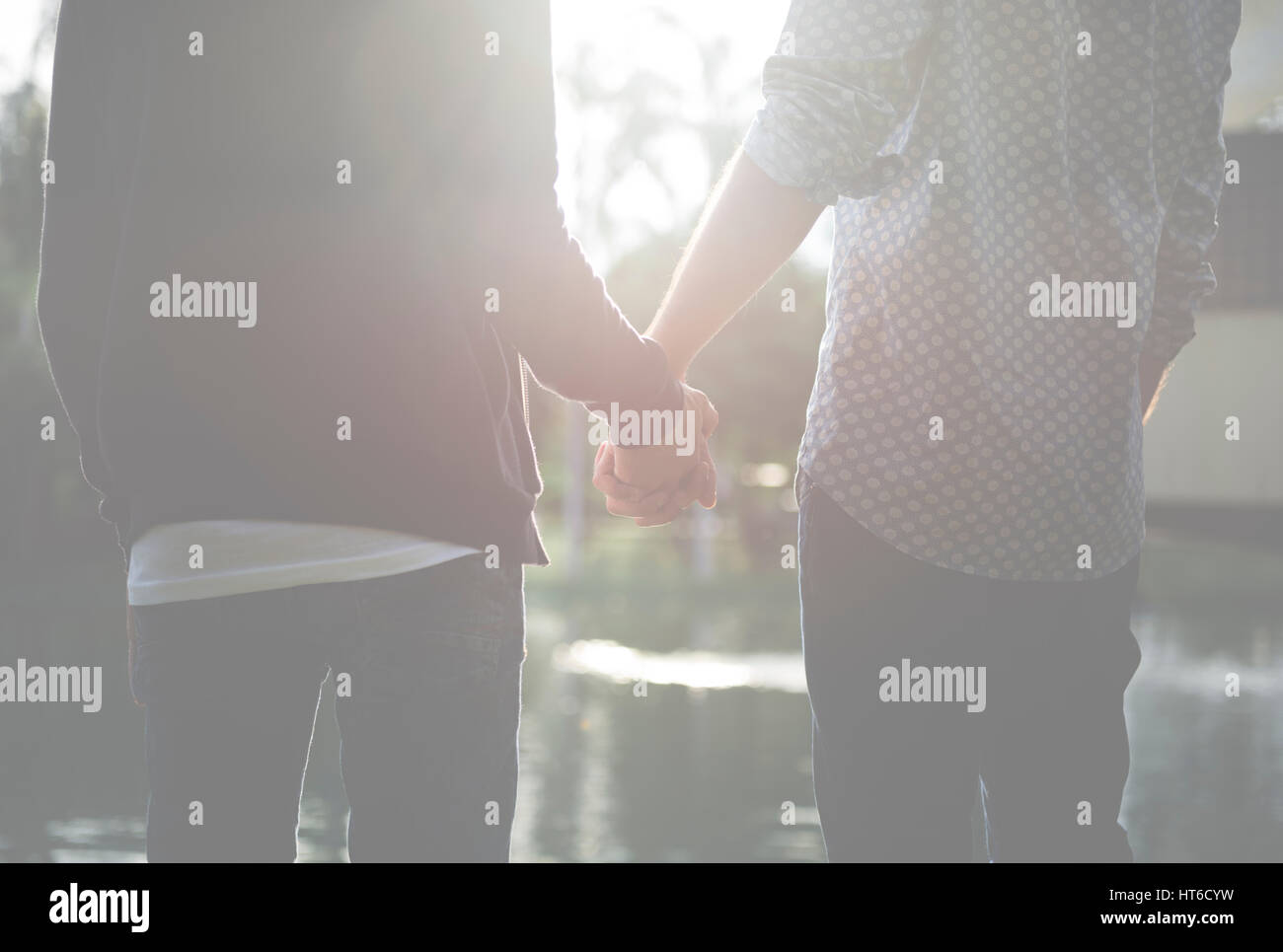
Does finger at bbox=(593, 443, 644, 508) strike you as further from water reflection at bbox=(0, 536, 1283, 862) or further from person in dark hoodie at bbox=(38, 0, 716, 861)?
water reflection at bbox=(0, 536, 1283, 862)

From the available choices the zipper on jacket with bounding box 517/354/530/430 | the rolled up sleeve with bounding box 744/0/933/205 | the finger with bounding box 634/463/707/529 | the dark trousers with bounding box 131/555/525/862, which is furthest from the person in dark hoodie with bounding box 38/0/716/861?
the finger with bounding box 634/463/707/529

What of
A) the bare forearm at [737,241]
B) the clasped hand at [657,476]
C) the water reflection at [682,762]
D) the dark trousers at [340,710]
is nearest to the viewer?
the dark trousers at [340,710]

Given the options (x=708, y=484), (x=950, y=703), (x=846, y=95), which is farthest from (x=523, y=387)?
(x=950, y=703)

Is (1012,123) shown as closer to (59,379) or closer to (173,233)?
(173,233)

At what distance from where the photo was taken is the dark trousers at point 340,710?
148cm

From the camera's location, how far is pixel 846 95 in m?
1.53

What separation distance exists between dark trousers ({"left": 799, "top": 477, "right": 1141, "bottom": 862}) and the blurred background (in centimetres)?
61

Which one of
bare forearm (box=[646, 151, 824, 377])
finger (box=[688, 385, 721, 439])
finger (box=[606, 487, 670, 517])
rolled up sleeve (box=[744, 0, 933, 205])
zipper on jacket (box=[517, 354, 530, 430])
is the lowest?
finger (box=[606, 487, 670, 517])

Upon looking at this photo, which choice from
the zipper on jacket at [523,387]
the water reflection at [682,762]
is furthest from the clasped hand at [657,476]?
the water reflection at [682,762]

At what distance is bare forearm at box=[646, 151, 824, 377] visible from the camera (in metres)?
1.62

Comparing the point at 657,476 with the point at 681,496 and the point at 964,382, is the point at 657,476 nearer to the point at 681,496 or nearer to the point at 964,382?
the point at 681,496

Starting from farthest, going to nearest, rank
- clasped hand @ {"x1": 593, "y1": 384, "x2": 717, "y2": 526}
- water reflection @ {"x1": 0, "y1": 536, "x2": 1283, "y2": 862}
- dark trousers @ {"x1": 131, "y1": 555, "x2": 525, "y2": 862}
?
A: water reflection @ {"x1": 0, "y1": 536, "x2": 1283, "y2": 862} < clasped hand @ {"x1": 593, "y1": 384, "x2": 717, "y2": 526} < dark trousers @ {"x1": 131, "y1": 555, "x2": 525, "y2": 862}

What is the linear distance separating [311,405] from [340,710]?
0.34 meters

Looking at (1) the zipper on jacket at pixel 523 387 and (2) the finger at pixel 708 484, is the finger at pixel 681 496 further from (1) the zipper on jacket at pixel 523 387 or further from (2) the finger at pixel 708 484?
(1) the zipper on jacket at pixel 523 387
